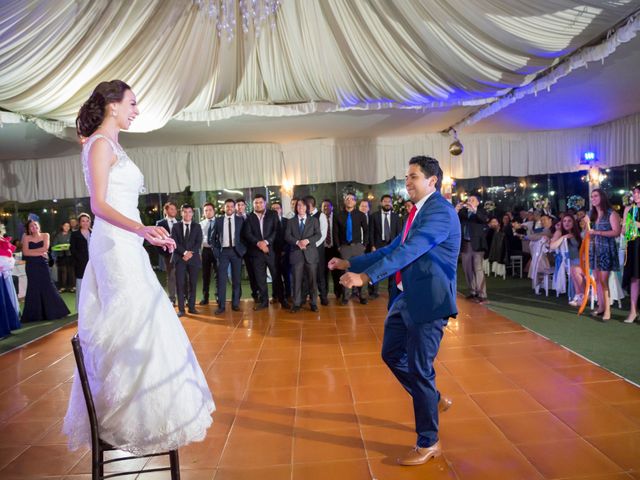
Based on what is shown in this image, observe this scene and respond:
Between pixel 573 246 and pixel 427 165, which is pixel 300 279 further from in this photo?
pixel 427 165

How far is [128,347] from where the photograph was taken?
1.99m

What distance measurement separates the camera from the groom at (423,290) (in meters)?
2.52

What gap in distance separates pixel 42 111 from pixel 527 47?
605 cm

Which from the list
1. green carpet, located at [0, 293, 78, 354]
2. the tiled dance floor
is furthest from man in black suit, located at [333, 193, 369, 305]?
green carpet, located at [0, 293, 78, 354]

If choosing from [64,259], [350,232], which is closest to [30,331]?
[350,232]

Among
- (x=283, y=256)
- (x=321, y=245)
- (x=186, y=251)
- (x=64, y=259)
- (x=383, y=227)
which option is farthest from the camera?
(x=64, y=259)

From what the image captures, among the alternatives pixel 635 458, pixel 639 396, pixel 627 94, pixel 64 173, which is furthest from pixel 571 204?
pixel 64 173

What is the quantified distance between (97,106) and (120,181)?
1.09ft

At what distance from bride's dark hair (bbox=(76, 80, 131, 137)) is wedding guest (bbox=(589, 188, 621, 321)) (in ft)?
18.2

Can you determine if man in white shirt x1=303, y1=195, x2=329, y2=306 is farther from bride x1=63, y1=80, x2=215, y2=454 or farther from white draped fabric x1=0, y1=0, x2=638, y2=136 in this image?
bride x1=63, y1=80, x2=215, y2=454

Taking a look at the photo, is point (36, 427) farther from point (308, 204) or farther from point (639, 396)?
point (308, 204)

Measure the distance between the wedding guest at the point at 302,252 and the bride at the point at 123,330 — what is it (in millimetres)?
5322

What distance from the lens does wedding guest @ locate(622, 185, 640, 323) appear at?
564 cm

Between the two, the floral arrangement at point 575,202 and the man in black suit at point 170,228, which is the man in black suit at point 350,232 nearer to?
the man in black suit at point 170,228
